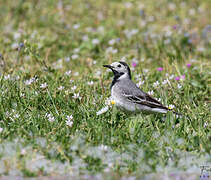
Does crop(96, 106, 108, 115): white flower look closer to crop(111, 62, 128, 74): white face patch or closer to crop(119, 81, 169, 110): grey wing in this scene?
crop(119, 81, 169, 110): grey wing

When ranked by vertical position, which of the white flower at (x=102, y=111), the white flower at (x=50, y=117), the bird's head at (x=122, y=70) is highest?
the bird's head at (x=122, y=70)

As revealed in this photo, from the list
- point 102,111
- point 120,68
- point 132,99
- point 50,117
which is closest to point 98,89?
point 120,68

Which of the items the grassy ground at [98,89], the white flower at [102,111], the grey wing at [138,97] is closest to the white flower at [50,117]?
the grassy ground at [98,89]

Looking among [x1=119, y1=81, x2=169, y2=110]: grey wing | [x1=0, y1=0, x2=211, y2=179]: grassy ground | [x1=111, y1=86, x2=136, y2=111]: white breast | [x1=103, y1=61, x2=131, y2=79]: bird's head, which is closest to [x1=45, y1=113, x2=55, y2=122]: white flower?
[x1=0, y1=0, x2=211, y2=179]: grassy ground

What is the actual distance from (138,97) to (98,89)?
1.15m

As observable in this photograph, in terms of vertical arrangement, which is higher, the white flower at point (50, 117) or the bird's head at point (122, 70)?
the bird's head at point (122, 70)

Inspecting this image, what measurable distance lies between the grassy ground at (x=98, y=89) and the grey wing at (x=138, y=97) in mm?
194

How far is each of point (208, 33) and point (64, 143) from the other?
670 centimetres

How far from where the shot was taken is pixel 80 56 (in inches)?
355

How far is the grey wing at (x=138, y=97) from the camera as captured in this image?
5465 mm

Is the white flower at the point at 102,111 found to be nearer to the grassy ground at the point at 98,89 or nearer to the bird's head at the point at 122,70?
the grassy ground at the point at 98,89

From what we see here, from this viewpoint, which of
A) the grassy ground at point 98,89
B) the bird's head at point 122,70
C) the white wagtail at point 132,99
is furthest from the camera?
the bird's head at point 122,70

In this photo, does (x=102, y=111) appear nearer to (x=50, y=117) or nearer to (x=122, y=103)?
(x=122, y=103)

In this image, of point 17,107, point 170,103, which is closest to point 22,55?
point 17,107
